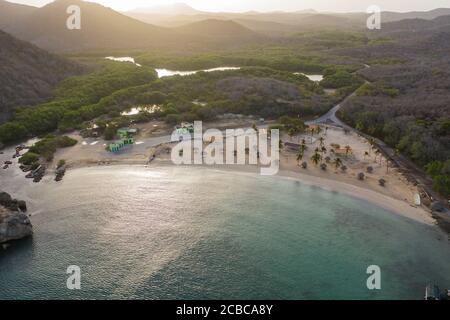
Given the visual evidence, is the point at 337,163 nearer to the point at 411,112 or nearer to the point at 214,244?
the point at 214,244

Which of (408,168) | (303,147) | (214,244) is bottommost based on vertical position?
(214,244)

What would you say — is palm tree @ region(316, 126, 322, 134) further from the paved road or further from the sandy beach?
the paved road

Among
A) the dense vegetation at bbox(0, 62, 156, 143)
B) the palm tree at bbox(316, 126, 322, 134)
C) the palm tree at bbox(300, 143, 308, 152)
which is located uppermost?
the dense vegetation at bbox(0, 62, 156, 143)

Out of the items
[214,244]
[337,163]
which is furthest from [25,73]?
[214,244]

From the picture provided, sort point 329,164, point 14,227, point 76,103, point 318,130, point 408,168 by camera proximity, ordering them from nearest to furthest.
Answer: point 14,227 < point 408,168 < point 329,164 < point 318,130 < point 76,103

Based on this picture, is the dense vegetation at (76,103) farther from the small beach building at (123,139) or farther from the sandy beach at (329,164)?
the small beach building at (123,139)

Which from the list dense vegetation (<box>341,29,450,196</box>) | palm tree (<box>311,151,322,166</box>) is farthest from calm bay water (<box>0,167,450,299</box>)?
dense vegetation (<box>341,29,450,196</box>)
